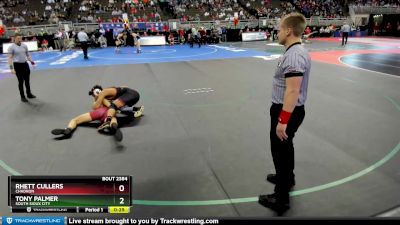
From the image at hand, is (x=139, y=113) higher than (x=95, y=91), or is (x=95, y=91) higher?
(x=95, y=91)

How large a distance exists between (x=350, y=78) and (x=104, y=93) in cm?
809

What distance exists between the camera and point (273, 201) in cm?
331

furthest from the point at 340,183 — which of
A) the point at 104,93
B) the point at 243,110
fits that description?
the point at 104,93

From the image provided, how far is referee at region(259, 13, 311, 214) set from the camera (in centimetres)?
279

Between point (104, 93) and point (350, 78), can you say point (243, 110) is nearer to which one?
point (104, 93)

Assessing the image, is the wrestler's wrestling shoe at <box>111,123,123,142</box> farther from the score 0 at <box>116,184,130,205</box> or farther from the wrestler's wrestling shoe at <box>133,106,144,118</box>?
the score 0 at <box>116,184,130,205</box>

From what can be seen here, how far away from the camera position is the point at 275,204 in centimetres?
328

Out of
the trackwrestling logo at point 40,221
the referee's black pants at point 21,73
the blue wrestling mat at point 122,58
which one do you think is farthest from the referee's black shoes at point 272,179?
the blue wrestling mat at point 122,58

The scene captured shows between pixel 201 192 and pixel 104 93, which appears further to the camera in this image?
pixel 104 93

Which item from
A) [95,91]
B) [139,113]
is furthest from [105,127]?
[139,113]

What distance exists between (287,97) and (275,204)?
1.22 metres

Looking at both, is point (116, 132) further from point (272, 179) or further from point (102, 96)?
point (272, 179)
